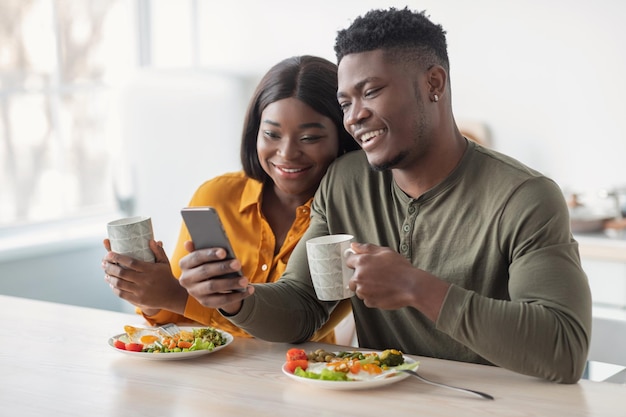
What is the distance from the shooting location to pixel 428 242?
1741mm

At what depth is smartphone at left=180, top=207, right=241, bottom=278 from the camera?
1.50m

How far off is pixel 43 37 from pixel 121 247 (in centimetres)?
281

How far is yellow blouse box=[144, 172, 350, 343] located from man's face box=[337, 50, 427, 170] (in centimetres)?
42

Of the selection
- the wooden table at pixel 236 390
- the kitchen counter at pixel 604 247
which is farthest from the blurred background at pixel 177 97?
the wooden table at pixel 236 390

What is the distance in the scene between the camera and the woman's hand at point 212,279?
5.20 ft

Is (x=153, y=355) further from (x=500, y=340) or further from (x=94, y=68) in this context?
(x=94, y=68)

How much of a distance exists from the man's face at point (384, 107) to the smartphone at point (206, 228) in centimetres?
34

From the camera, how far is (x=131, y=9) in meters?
4.61

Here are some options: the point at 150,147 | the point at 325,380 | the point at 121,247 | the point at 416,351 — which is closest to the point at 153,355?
the point at 121,247

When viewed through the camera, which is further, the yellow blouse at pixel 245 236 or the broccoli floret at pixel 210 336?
the yellow blouse at pixel 245 236

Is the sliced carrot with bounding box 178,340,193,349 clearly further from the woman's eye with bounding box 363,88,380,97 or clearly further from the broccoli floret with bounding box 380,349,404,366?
the woman's eye with bounding box 363,88,380,97

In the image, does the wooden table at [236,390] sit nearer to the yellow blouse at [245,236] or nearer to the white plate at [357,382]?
the white plate at [357,382]

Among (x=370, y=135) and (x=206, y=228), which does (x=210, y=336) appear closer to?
(x=206, y=228)

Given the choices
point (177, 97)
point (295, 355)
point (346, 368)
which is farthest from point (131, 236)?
point (177, 97)
